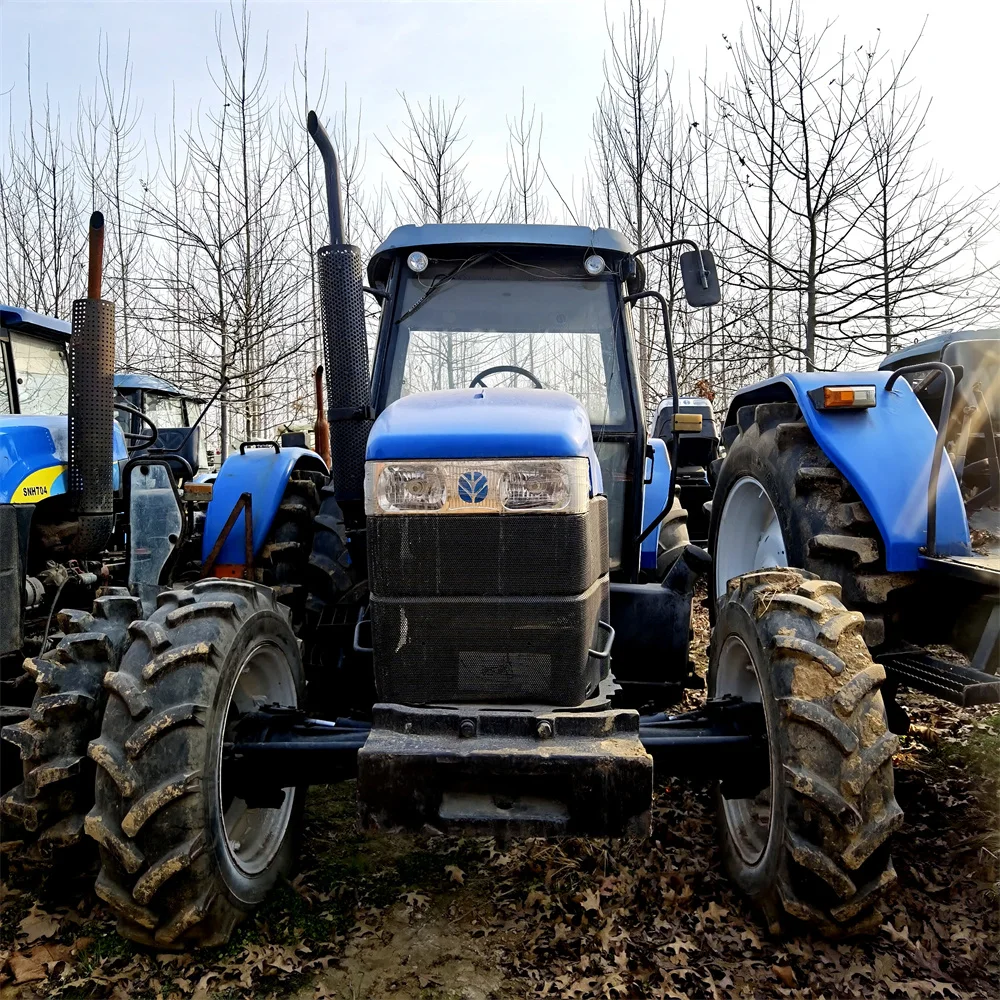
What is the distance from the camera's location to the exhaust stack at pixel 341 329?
10.2ft

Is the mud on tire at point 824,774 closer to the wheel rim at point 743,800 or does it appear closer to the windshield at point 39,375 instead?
the wheel rim at point 743,800

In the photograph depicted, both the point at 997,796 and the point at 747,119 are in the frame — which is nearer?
the point at 997,796

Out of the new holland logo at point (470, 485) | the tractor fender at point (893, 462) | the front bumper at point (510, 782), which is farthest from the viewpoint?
Result: the tractor fender at point (893, 462)

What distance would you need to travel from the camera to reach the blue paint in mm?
2430

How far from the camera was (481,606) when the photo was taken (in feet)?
8.13

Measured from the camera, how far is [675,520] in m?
4.59

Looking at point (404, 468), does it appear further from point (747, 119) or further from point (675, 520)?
point (747, 119)

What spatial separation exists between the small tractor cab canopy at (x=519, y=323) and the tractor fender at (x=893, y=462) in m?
0.80

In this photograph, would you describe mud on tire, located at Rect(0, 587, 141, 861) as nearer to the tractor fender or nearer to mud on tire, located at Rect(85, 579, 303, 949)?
mud on tire, located at Rect(85, 579, 303, 949)

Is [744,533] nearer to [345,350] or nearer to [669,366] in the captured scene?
[669,366]

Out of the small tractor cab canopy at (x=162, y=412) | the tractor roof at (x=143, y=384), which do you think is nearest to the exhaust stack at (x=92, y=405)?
the small tractor cab canopy at (x=162, y=412)

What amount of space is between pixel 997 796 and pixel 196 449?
9343mm

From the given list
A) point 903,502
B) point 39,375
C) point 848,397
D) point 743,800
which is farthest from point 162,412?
point 903,502

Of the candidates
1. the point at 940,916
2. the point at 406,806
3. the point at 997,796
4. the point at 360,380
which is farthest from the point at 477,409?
the point at 997,796
